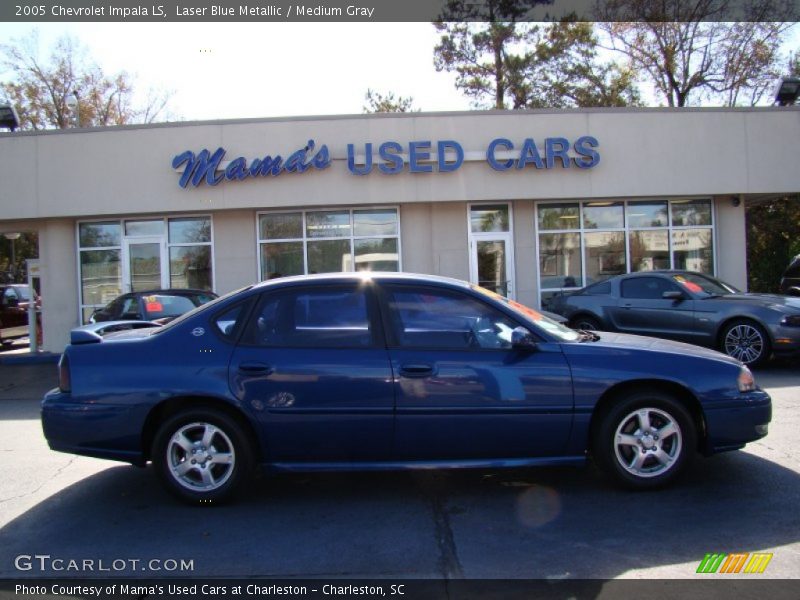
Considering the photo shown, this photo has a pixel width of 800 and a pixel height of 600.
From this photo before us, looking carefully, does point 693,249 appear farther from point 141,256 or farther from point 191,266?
point 141,256

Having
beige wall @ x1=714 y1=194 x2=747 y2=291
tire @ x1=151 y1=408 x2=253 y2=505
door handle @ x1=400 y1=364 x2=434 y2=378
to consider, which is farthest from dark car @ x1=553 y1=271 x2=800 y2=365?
tire @ x1=151 y1=408 x2=253 y2=505

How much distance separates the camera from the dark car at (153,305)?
34.7ft

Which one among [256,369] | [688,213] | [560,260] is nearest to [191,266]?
[560,260]

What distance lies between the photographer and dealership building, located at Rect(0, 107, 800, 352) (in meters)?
14.2

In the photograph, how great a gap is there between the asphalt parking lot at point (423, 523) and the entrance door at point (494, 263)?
31.6 feet

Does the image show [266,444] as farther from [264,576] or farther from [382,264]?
[382,264]

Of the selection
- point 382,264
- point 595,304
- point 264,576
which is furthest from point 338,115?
point 264,576

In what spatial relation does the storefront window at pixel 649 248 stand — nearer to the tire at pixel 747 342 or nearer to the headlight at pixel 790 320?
the tire at pixel 747 342

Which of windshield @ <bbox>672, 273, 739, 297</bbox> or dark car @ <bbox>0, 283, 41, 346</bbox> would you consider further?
dark car @ <bbox>0, 283, 41, 346</bbox>

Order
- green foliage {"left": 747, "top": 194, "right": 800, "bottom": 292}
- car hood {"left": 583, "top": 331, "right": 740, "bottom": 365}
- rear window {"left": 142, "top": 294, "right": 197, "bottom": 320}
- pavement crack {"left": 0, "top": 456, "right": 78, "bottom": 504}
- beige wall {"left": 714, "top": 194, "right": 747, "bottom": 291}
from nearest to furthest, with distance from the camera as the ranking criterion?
car hood {"left": 583, "top": 331, "right": 740, "bottom": 365}, pavement crack {"left": 0, "top": 456, "right": 78, "bottom": 504}, rear window {"left": 142, "top": 294, "right": 197, "bottom": 320}, beige wall {"left": 714, "top": 194, "right": 747, "bottom": 291}, green foliage {"left": 747, "top": 194, "right": 800, "bottom": 292}

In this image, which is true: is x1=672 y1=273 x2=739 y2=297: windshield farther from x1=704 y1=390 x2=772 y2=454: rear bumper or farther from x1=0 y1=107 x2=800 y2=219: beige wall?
x1=704 y1=390 x2=772 y2=454: rear bumper

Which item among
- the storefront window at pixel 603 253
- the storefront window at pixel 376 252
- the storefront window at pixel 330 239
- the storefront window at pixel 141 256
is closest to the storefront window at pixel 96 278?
the storefront window at pixel 141 256

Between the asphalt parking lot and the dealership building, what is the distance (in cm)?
964

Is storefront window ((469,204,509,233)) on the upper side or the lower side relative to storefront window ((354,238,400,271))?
upper
